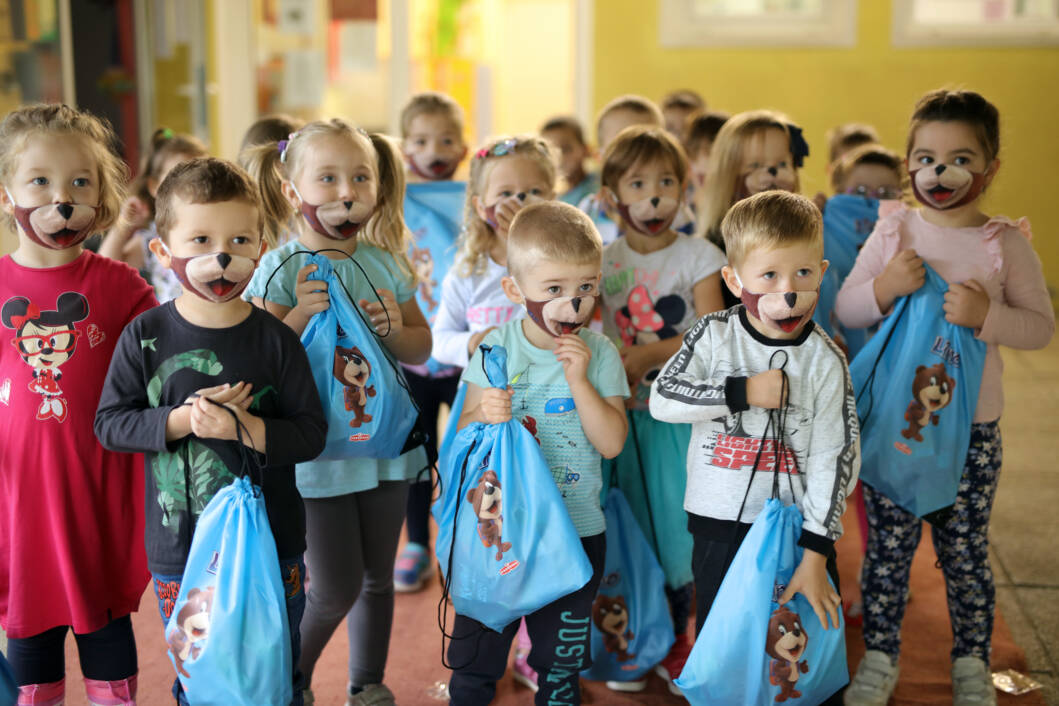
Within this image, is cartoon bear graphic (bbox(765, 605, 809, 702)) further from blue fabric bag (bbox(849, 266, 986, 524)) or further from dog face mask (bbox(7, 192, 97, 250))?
dog face mask (bbox(7, 192, 97, 250))

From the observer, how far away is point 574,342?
183 cm

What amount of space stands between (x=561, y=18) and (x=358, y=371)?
829 cm

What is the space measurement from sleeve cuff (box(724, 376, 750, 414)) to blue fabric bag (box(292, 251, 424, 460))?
0.64 metres

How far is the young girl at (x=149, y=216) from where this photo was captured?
285 cm

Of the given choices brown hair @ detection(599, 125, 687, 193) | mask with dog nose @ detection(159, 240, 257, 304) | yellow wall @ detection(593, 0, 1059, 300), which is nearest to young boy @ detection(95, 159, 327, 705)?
mask with dog nose @ detection(159, 240, 257, 304)

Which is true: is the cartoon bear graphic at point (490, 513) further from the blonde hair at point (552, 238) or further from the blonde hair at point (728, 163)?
the blonde hair at point (728, 163)

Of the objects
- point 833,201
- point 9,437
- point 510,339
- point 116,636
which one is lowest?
point 116,636

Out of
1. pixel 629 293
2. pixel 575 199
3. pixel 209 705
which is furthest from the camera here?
pixel 575 199

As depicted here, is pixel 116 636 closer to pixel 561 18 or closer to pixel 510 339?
pixel 510 339

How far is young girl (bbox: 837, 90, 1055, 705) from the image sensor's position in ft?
6.88

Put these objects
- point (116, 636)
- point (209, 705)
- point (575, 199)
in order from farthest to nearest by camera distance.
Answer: point (575, 199)
point (116, 636)
point (209, 705)

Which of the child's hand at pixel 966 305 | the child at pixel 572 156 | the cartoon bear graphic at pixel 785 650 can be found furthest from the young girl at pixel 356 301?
the child at pixel 572 156

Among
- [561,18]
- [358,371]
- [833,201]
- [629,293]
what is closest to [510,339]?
[358,371]

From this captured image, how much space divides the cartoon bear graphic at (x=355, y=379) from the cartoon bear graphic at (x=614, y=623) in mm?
726
